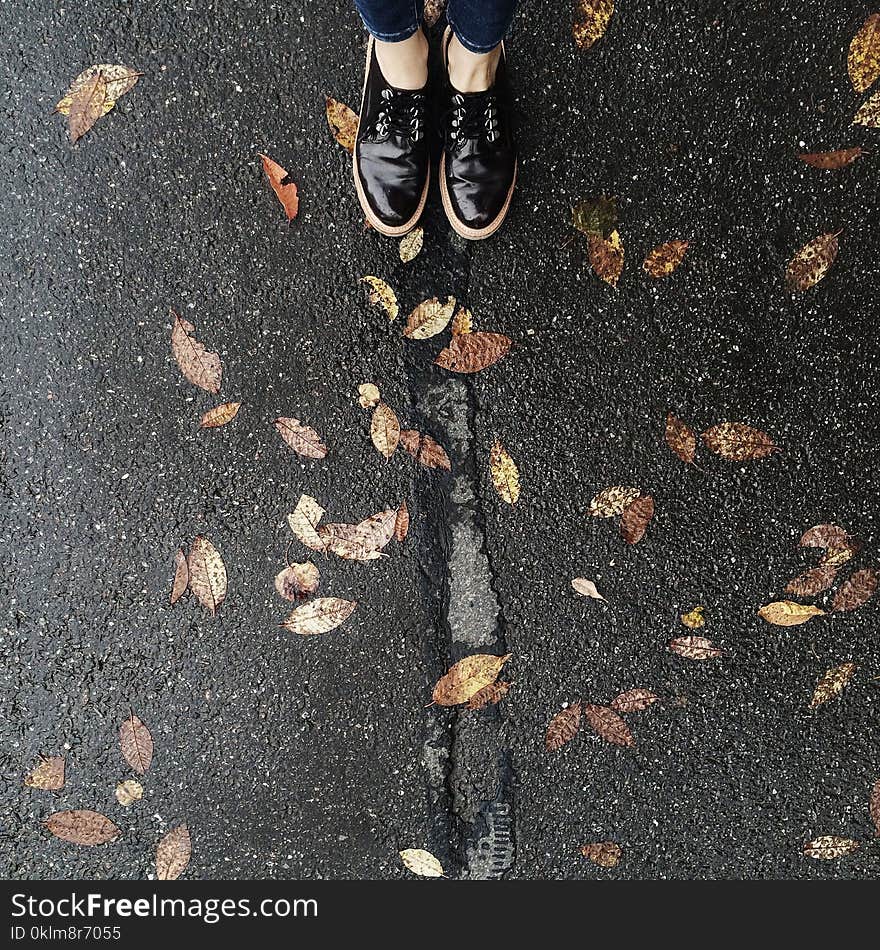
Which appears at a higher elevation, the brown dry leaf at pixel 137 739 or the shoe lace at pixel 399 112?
the shoe lace at pixel 399 112

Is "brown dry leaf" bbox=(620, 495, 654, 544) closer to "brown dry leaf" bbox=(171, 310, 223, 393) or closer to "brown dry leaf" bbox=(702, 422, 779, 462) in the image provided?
"brown dry leaf" bbox=(702, 422, 779, 462)

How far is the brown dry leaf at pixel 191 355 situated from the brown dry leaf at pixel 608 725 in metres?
1.42

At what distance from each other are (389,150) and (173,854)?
6.75ft

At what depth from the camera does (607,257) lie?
1.95m

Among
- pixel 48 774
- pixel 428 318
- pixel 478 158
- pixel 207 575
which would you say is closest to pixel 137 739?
pixel 48 774

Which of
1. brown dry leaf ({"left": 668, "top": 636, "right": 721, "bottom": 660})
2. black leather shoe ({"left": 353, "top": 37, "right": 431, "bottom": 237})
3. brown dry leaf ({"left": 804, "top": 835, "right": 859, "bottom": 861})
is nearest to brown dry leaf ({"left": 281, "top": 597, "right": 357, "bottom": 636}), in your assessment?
brown dry leaf ({"left": 668, "top": 636, "right": 721, "bottom": 660})

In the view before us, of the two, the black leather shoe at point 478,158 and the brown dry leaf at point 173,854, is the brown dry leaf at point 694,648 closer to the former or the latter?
the black leather shoe at point 478,158

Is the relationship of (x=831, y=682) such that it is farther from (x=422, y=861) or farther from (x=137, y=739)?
(x=137, y=739)

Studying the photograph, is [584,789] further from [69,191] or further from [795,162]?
[69,191]

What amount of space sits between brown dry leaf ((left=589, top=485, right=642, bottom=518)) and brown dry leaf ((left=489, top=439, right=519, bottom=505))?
0.77 feet

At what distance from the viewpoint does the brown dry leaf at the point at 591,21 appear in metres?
1.91

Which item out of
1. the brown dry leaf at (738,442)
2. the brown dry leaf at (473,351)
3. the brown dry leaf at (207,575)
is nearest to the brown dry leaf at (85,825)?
the brown dry leaf at (207,575)

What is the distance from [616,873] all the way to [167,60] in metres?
2.62

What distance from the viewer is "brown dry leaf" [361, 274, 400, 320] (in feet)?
6.42
